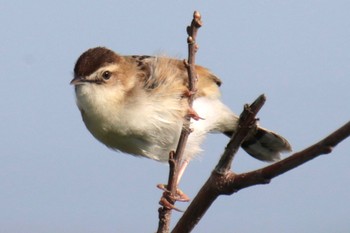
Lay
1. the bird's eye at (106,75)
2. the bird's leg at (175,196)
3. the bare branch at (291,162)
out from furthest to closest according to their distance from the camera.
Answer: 1. the bird's eye at (106,75)
2. the bird's leg at (175,196)
3. the bare branch at (291,162)

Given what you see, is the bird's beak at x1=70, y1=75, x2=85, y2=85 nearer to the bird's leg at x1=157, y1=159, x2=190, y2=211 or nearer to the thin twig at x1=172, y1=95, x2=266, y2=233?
the bird's leg at x1=157, y1=159, x2=190, y2=211

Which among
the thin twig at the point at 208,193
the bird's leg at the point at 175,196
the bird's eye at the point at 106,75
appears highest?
the bird's eye at the point at 106,75

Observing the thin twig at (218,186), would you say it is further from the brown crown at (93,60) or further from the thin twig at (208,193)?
the brown crown at (93,60)

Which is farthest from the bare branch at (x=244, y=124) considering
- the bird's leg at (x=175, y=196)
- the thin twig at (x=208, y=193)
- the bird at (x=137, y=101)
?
the bird at (x=137, y=101)

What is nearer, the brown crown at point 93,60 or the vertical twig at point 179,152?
the vertical twig at point 179,152

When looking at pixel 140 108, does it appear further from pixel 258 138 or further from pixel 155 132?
pixel 258 138

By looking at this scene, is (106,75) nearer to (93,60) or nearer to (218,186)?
(93,60)

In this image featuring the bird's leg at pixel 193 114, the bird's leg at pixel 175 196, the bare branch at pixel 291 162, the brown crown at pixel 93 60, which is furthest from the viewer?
the brown crown at pixel 93 60

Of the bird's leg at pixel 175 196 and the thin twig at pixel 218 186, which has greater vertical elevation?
the thin twig at pixel 218 186
